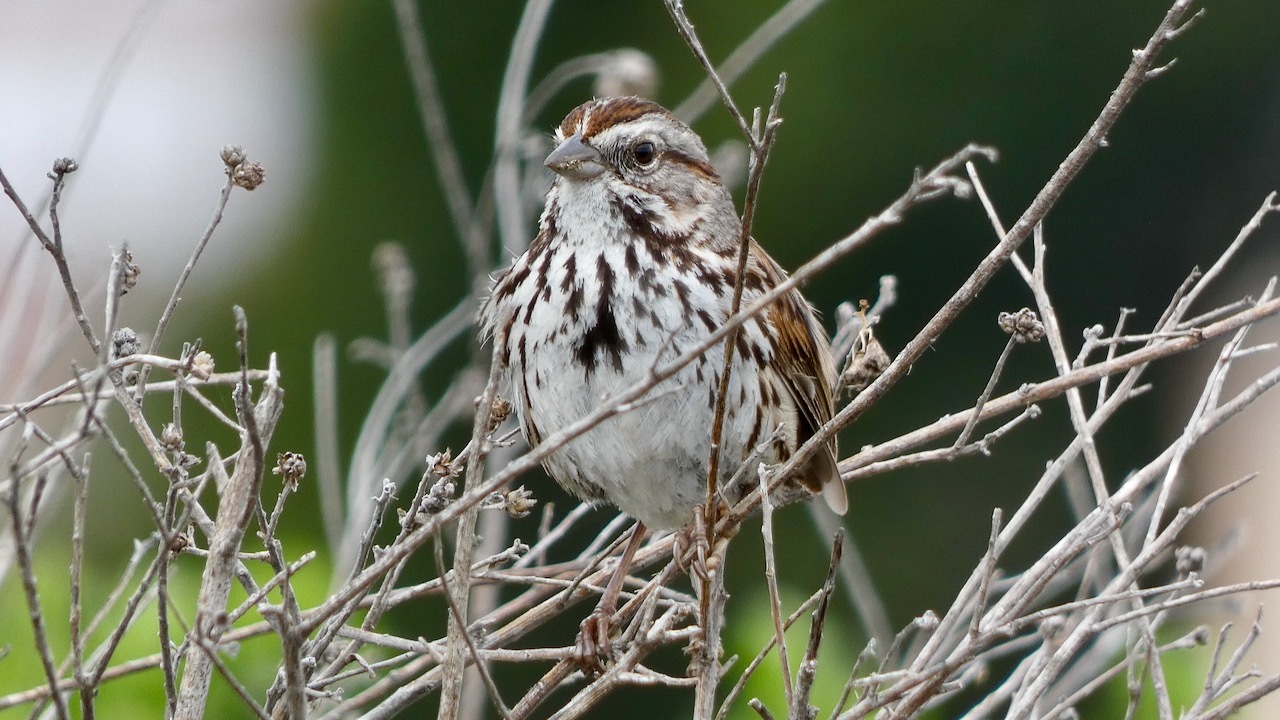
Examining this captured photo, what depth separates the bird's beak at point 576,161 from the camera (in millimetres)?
2688

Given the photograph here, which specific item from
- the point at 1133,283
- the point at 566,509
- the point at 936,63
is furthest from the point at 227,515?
the point at 1133,283

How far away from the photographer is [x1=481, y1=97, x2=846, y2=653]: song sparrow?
8.48 ft

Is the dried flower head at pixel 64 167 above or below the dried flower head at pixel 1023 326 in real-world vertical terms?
above

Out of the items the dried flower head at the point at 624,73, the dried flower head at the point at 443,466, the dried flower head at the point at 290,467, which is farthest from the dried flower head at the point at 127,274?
the dried flower head at the point at 624,73

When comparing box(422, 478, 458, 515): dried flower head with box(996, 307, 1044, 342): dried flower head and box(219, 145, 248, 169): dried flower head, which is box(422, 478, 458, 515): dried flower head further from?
box(996, 307, 1044, 342): dried flower head

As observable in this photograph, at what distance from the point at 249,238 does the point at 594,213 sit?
452 centimetres

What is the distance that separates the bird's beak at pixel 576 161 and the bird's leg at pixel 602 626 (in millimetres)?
678

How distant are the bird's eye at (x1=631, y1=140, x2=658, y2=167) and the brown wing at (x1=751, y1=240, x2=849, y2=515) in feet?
0.84

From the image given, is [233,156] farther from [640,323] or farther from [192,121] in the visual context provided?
[192,121]

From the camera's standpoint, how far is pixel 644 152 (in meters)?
2.80

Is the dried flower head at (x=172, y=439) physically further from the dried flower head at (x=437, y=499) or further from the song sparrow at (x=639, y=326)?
the song sparrow at (x=639, y=326)

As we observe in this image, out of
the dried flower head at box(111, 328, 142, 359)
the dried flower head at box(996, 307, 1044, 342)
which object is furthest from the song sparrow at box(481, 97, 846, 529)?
the dried flower head at box(111, 328, 142, 359)

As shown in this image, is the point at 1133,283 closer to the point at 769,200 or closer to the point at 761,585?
the point at 769,200

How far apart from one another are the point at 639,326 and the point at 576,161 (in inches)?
13.8
